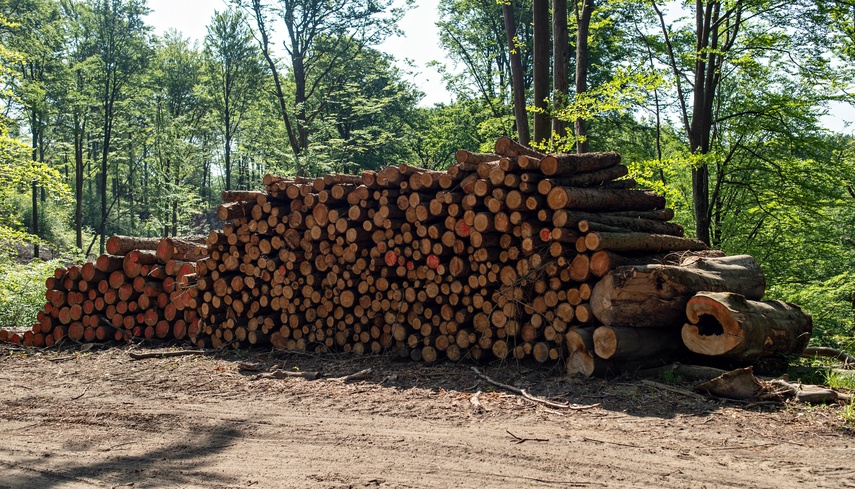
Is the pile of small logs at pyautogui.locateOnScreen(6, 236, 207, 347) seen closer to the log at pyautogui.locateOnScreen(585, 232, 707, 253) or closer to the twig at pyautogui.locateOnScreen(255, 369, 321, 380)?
the twig at pyautogui.locateOnScreen(255, 369, 321, 380)

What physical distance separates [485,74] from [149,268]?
19104mm

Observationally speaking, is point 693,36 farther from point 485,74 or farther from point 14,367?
point 14,367

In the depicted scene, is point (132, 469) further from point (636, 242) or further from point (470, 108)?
point (470, 108)

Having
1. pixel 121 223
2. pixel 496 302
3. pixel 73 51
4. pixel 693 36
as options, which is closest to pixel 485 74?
pixel 693 36

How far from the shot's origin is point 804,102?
12.7 meters

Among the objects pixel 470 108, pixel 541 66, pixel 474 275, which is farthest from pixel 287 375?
pixel 470 108

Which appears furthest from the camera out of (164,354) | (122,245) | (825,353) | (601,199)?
(122,245)

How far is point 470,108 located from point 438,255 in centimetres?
1979

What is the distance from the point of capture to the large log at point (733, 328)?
6039 mm

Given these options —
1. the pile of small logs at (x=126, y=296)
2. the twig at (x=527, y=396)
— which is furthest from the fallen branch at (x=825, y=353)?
the pile of small logs at (x=126, y=296)

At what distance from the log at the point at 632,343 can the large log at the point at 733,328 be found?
0.35m

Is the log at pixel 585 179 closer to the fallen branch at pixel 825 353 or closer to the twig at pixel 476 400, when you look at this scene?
the twig at pixel 476 400

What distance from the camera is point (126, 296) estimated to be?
10.4m

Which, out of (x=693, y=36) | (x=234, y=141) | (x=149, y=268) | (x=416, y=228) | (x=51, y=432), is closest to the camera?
(x=51, y=432)
